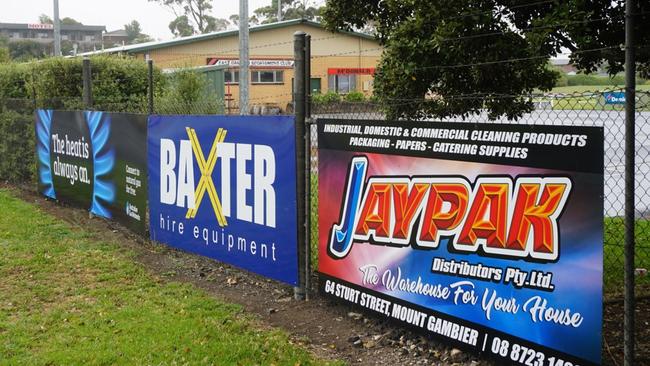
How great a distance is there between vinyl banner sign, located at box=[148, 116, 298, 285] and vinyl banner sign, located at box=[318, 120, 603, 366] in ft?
1.72

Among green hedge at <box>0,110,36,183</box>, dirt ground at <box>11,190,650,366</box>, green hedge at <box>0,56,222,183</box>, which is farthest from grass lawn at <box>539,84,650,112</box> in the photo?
green hedge at <box>0,110,36,183</box>

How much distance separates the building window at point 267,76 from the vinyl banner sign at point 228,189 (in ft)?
113

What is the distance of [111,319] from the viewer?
5867mm

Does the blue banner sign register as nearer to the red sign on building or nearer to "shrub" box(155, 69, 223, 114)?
"shrub" box(155, 69, 223, 114)

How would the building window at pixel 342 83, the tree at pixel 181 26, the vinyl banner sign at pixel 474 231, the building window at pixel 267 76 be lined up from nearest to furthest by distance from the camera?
the vinyl banner sign at pixel 474 231 < the building window at pixel 267 76 < the building window at pixel 342 83 < the tree at pixel 181 26

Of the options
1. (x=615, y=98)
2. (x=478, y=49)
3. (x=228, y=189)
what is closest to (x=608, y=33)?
(x=478, y=49)

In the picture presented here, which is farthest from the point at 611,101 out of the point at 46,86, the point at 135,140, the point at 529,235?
the point at 46,86

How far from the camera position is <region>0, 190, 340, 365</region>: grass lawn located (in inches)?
197

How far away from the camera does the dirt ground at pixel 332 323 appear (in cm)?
491

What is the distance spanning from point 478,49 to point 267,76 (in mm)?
37829

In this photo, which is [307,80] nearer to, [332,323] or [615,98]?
[332,323]

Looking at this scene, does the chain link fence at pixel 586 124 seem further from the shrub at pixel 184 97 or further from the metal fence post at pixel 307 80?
the metal fence post at pixel 307 80

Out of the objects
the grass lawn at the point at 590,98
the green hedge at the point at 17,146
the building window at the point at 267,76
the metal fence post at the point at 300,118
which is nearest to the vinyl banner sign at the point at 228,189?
the metal fence post at the point at 300,118

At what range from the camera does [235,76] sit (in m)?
41.7
